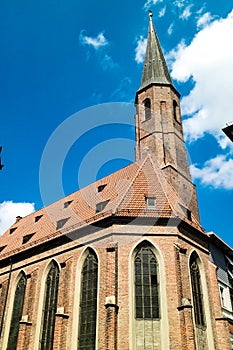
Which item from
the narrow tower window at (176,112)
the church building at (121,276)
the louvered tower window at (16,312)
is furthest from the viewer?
the narrow tower window at (176,112)

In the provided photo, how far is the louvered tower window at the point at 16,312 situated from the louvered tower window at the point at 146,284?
7705 millimetres

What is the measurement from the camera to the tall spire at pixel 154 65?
29.0 m

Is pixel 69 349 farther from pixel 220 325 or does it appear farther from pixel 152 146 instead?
pixel 152 146

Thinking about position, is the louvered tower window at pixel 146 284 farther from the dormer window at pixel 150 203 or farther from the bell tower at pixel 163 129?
the bell tower at pixel 163 129

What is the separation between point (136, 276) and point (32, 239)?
9195 mm

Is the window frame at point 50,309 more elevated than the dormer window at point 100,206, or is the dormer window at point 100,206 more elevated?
the dormer window at point 100,206

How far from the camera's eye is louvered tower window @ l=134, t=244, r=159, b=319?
52.6 ft

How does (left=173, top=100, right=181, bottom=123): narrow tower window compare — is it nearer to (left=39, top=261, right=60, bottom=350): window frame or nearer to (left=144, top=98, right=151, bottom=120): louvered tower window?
(left=144, top=98, right=151, bottom=120): louvered tower window

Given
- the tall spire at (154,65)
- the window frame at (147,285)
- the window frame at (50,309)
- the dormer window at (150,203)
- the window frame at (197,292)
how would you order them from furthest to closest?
the tall spire at (154,65)
the dormer window at (150,203)
the window frame at (50,309)
the window frame at (197,292)
the window frame at (147,285)

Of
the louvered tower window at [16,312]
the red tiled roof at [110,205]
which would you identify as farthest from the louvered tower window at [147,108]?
the louvered tower window at [16,312]

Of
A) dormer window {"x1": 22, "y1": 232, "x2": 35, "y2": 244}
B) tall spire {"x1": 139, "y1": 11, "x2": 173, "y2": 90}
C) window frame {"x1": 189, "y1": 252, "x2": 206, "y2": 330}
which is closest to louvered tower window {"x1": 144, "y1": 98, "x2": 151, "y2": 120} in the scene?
tall spire {"x1": 139, "y1": 11, "x2": 173, "y2": 90}

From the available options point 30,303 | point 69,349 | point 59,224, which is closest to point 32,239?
point 59,224

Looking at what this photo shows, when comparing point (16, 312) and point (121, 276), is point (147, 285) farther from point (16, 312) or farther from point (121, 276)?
point (16, 312)

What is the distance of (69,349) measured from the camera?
54.6 feet
